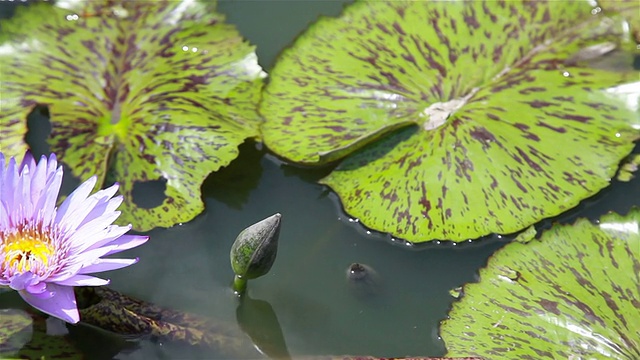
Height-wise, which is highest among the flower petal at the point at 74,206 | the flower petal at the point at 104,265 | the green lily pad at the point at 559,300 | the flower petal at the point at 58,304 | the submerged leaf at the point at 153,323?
the flower petal at the point at 74,206

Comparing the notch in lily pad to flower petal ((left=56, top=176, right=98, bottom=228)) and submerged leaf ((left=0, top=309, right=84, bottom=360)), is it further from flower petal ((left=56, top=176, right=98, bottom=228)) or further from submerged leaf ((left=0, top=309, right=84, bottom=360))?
submerged leaf ((left=0, top=309, right=84, bottom=360))

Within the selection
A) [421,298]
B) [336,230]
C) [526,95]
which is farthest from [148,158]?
[526,95]

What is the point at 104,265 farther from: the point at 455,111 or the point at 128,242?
the point at 455,111

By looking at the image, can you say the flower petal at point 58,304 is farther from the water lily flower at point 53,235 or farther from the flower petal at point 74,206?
the flower petal at point 74,206

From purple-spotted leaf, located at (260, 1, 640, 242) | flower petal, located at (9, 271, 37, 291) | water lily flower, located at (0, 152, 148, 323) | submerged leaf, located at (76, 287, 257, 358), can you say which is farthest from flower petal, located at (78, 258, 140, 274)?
purple-spotted leaf, located at (260, 1, 640, 242)

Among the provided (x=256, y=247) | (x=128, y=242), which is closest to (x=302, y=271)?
(x=256, y=247)

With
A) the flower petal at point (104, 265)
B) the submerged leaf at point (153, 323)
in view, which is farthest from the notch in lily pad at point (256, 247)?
the flower petal at point (104, 265)
